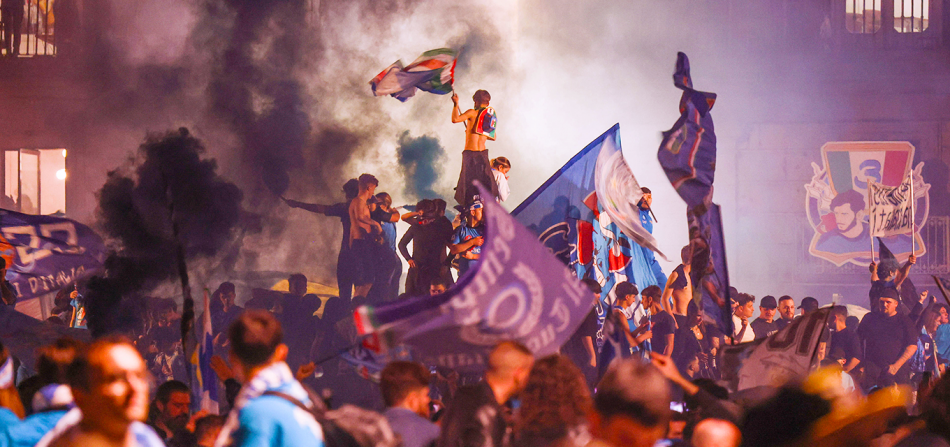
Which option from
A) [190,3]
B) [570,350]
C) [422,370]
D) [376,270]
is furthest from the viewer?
[190,3]

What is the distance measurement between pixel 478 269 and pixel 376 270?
313 inches

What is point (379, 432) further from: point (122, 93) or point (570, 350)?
point (122, 93)

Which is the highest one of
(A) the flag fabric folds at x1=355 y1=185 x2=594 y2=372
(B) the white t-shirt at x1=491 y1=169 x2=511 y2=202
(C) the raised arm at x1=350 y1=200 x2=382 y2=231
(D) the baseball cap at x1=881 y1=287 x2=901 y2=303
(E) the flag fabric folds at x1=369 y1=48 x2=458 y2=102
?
(E) the flag fabric folds at x1=369 y1=48 x2=458 y2=102

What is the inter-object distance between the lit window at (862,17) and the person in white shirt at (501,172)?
11135mm

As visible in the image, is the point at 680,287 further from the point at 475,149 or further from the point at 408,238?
the point at 408,238

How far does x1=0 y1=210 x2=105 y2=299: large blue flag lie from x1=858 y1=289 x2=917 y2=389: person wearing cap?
25.5ft

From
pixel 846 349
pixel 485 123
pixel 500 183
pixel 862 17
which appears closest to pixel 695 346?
pixel 846 349

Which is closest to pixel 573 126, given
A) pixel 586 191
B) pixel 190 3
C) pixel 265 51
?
pixel 265 51

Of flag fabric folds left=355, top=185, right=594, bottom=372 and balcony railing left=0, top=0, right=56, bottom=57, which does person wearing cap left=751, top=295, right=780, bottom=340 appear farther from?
balcony railing left=0, top=0, right=56, bottom=57

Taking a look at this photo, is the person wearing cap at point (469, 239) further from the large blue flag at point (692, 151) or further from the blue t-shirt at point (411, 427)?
the blue t-shirt at point (411, 427)

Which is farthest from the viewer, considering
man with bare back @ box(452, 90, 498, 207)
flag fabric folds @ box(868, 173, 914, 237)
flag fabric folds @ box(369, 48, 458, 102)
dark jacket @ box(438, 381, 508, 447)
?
flag fabric folds @ box(868, 173, 914, 237)

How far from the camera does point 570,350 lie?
6.97 meters

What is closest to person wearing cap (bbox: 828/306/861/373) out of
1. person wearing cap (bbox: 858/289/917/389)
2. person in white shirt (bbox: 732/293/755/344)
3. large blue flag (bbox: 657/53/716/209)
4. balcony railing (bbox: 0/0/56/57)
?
person wearing cap (bbox: 858/289/917/389)

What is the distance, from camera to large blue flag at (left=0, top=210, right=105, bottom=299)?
8.48m
